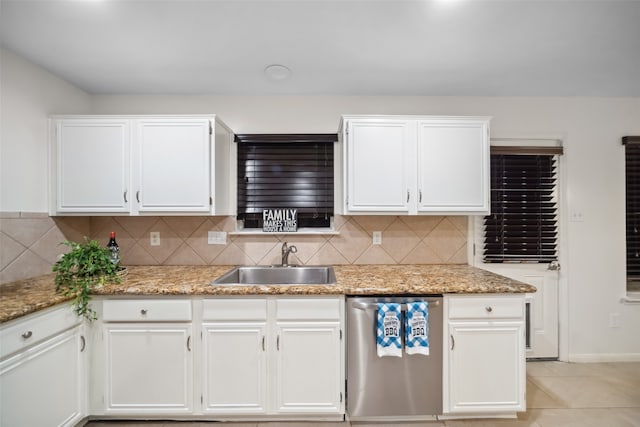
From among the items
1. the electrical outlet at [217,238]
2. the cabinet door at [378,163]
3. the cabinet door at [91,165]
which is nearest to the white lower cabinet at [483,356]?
the cabinet door at [378,163]

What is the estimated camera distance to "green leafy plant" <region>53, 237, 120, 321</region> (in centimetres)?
179

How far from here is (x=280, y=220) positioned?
262 cm

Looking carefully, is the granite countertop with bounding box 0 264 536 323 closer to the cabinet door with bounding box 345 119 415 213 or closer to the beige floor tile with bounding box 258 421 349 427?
the cabinet door with bounding box 345 119 415 213

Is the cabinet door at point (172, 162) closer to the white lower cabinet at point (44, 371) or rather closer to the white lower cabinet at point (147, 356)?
the white lower cabinet at point (147, 356)

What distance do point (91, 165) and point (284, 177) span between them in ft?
4.76

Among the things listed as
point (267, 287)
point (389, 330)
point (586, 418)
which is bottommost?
point (586, 418)

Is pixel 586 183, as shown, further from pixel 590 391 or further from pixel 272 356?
pixel 272 356

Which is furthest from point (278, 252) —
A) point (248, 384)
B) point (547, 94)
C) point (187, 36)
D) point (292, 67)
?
point (547, 94)

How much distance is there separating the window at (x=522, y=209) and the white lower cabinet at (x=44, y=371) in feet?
10.3

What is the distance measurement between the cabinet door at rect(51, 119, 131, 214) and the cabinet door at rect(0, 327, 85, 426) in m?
0.93

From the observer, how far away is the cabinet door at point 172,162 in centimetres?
223

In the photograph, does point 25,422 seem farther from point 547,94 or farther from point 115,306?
point 547,94

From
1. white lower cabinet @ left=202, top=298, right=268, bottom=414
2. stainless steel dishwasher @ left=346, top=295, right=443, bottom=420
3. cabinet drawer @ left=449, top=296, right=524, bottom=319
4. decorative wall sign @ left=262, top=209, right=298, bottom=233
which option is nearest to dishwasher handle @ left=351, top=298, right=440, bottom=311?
stainless steel dishwasher @ left=346, top=295, right=443, bottom=420

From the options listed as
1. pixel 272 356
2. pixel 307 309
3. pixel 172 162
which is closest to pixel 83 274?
pixel 172 162
